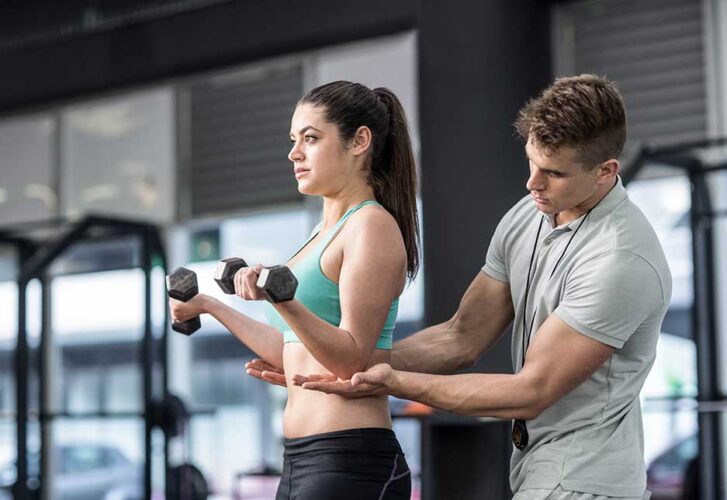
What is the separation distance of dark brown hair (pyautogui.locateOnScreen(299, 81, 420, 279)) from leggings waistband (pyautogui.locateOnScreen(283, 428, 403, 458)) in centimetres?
32

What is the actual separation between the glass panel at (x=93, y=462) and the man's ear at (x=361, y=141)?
5130 millimetres

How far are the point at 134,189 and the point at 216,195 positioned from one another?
0.58 metres

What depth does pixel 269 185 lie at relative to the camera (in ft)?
23.2

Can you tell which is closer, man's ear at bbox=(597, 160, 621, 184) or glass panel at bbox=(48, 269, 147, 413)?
man's ear at bbox=(597, 160, 621, 184)

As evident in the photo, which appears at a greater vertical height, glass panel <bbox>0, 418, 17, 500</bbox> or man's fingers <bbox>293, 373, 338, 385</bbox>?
man's fingers <bbox>293, 373, 338, 385</bbox>

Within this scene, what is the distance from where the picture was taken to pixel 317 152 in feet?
6.47

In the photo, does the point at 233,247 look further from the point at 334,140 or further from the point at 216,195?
the point at 334,140

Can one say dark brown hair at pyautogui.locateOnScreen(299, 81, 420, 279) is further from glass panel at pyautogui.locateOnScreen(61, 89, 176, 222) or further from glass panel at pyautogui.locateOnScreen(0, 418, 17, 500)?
glass panel at pyautogui.locateOnScreen(0, 418, 17, 500)

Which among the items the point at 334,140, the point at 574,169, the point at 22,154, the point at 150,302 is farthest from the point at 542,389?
the point at 22,154

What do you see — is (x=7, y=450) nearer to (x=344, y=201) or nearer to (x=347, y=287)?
(x=344, y=201)

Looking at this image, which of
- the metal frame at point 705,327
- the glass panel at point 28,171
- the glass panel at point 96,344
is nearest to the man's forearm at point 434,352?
the metal frame at point 705,327

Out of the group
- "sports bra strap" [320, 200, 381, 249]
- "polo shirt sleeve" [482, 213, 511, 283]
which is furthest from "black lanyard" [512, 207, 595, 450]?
"sports bra strap" [320, 200, 381, 249]

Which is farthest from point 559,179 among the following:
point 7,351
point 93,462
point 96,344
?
point 7,351

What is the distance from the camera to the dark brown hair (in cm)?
199
